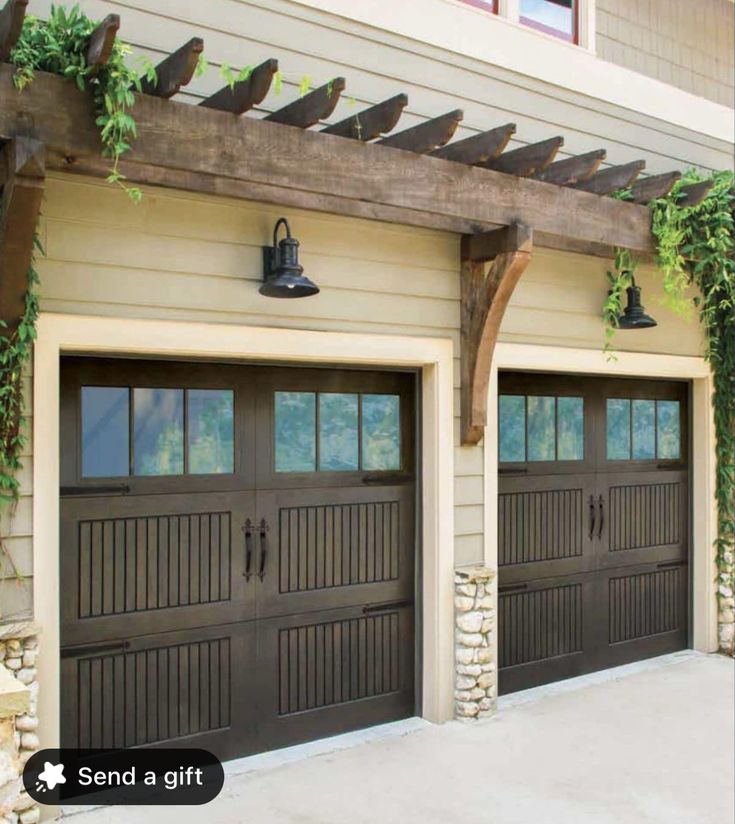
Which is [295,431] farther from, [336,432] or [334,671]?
[334,671]

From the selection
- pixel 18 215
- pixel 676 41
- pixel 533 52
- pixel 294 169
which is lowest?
pixel 18 215

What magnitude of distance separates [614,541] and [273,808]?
295cm

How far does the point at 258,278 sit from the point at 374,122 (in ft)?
2.83

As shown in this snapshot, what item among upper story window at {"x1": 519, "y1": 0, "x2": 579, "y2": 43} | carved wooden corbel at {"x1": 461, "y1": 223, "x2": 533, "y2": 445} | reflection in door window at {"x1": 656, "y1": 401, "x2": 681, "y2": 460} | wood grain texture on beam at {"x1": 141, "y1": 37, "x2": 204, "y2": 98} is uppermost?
upper story window at {"x1": 519, "y1": 0, "x2": 579, "y2": 43}

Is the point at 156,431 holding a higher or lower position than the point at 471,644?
higher

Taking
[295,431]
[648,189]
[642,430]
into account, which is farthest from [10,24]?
[642,430]

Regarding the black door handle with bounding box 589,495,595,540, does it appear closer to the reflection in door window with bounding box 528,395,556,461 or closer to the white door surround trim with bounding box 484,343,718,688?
the reflection in door window with bounding box 528,395,556,461

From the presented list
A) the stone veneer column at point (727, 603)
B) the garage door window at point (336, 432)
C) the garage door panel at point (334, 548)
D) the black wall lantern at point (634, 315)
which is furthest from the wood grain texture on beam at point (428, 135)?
the stone veneer column at point (727, 603)

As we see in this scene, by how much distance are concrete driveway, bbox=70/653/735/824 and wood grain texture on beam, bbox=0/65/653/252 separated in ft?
8.21

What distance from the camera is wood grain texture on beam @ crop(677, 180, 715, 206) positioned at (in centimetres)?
457

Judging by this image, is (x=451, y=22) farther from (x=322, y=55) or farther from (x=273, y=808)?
(x=273, y=808)

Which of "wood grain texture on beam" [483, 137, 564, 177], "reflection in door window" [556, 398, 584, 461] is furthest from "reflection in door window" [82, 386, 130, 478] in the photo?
"reflection in door window" [556, 398, 584, 461]

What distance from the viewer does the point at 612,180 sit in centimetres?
426

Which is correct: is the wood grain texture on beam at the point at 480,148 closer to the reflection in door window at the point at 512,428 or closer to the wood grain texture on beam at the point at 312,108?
the wood grain texture on beam at the point at 312,108
